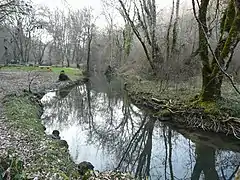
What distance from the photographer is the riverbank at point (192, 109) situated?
464 inches

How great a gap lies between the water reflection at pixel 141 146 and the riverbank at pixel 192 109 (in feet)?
1.71

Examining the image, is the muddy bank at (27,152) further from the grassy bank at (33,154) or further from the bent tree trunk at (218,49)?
the bent tree trunk at (218,49)

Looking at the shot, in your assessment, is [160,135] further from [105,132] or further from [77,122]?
[77,122]

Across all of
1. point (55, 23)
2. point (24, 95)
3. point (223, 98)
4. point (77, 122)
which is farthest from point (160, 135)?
point (55, 23)

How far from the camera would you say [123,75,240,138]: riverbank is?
11.8m

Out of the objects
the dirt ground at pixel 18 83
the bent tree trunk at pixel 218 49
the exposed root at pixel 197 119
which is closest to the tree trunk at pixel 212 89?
the bent tree trunk at pixel 218 49

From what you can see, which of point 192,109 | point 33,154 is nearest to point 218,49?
point 192,109

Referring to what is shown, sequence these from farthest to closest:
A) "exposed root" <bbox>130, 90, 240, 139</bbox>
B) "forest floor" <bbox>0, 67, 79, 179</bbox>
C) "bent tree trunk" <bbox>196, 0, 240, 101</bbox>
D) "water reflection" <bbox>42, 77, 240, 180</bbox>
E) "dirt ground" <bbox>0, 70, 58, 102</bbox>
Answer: "dirt ground" <bbox>0, 70, 58, 102</bbox>
"bent tree trunk" <bbox>196, 0, 240, 101</bbox>
"exposed root" <bbox>130, 90, 240, 139</bbox>
"water reflection" <bbox>42, 77, 240, 180</bbox>
"forest floor" <bbox>0, 67, 79, 179</bbox>

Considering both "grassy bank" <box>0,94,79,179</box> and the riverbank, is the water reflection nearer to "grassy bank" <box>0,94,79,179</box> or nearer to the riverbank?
the riverbank

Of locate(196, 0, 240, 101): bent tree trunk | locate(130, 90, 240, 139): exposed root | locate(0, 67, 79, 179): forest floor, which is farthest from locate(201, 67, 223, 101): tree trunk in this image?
locate(0, 67, 79, 179): forest floor

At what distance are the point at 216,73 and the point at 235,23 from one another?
2.36 m

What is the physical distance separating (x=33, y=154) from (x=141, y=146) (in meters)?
5.07

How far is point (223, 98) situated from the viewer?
1362cm

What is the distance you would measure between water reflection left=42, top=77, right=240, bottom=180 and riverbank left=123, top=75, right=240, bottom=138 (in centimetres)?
52
